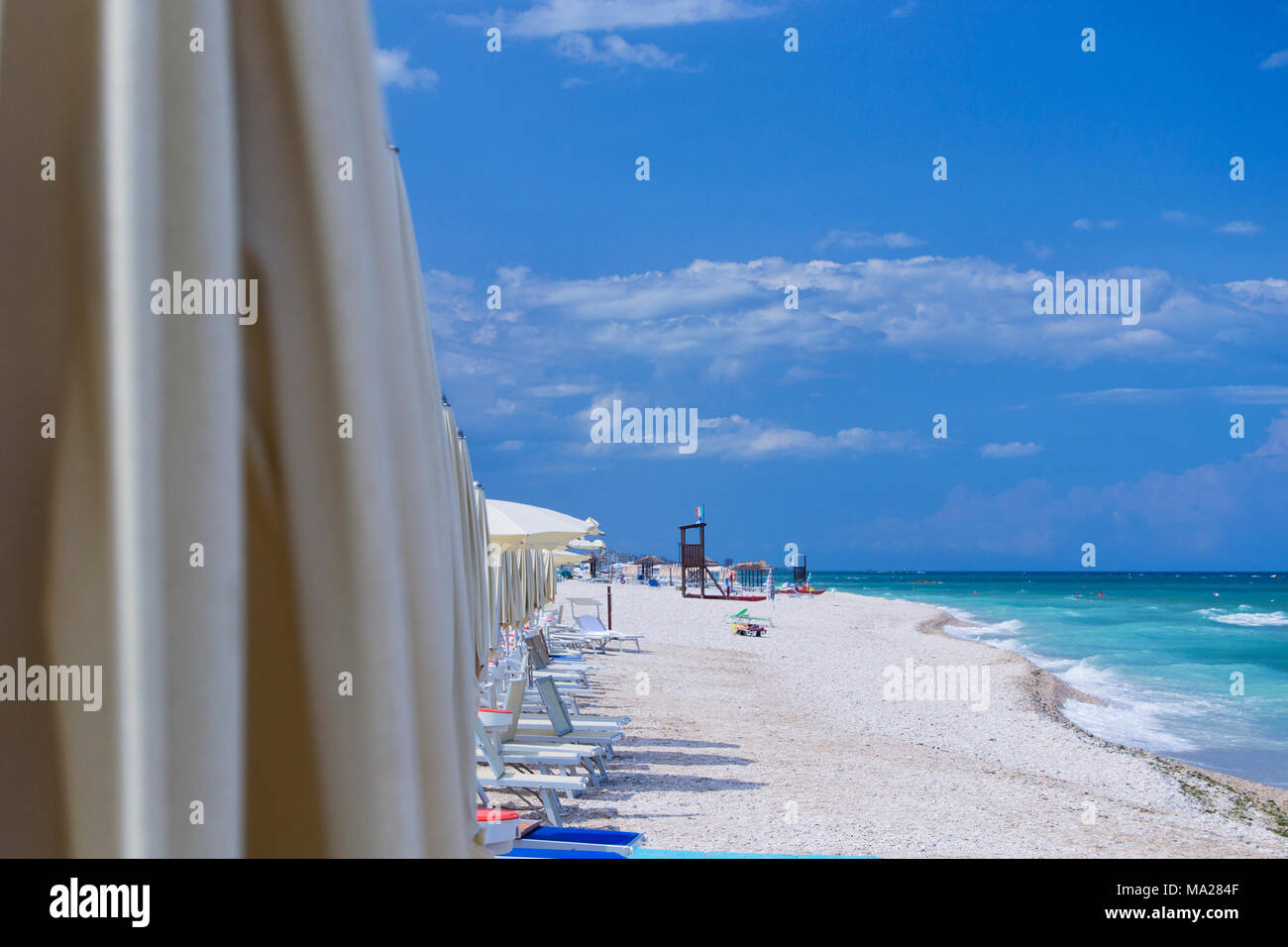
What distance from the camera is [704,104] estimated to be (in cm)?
7219

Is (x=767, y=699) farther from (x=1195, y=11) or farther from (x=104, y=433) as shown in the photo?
(x=1195, y=11)

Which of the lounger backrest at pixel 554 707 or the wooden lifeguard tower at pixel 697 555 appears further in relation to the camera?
the wooden lifeguard tower at pixel 697 555

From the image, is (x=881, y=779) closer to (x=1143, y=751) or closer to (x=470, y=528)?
(x=470, y=528)

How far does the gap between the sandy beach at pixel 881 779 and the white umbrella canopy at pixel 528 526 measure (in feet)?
Answer: 8.73

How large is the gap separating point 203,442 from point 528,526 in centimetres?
1136

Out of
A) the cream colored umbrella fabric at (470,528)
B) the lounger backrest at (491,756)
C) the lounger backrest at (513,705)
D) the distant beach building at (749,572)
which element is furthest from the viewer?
the distant beach building at (749,572)

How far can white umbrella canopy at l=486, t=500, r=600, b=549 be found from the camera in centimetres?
1045

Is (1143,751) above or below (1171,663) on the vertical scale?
above

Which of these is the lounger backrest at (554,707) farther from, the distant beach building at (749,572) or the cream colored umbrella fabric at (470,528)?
the distant beach building at (749,572)

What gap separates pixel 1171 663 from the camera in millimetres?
29422

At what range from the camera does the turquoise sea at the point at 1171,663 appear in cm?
1602

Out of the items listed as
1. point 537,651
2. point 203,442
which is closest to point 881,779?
point 537,651

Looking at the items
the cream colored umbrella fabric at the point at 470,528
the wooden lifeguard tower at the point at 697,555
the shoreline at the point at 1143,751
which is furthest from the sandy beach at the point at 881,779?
the wooden lifeguard tower at the point at 697,555
